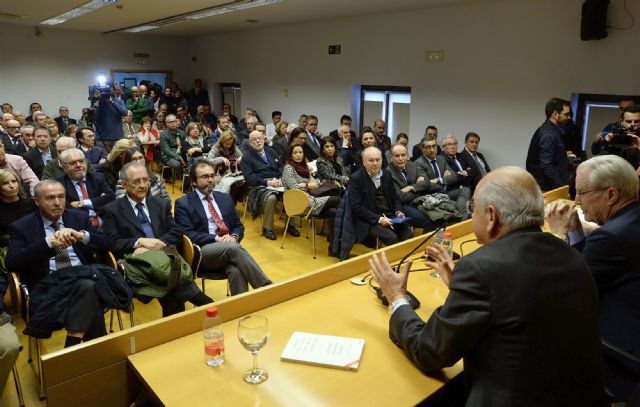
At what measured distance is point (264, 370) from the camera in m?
1.58

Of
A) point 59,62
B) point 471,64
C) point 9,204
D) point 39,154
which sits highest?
point 59,62

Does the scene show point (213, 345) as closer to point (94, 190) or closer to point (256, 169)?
point (94, 190)

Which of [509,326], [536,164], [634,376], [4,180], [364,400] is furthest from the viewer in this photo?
[536,164]

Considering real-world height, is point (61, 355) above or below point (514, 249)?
below

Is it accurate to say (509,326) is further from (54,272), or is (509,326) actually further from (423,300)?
(54,272)

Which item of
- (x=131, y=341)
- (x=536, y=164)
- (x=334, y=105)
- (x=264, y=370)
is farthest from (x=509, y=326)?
(x=334, y=105)

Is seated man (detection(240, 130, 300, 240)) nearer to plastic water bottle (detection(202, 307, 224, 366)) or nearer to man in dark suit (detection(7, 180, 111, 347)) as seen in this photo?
man in dark suit (detection(7, 180, 111, 347))

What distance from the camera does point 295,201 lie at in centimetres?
500

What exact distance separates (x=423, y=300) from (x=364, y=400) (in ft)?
2.60

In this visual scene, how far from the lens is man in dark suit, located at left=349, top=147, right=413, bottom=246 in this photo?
4.34m

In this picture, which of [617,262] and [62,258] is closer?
[617,262]

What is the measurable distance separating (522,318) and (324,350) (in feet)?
2.32

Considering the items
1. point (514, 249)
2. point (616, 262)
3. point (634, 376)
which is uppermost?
point (514, 249)

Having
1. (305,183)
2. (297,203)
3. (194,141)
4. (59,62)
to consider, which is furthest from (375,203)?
(59,62)
